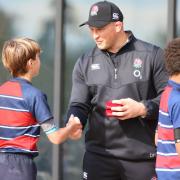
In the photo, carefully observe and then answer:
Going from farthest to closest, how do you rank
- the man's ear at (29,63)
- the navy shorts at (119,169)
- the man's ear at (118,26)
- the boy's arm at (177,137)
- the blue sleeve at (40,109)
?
the man's ear at (118,26), the navy shorts at (119,169), the man's ear at (29,63), the blue sleeve at (40,109), the boy's arm at (177,137)

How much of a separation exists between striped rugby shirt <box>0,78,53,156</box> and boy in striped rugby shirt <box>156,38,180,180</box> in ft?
2.29

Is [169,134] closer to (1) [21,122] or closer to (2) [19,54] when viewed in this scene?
(1) [21,122]

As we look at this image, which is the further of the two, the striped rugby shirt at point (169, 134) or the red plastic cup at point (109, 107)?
the red plastic cup at point (109, 107)

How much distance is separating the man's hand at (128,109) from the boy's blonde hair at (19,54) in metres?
0.58

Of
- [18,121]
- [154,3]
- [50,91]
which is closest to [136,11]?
[154,3]

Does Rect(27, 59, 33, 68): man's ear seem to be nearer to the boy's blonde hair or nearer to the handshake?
the boy's blonde hair

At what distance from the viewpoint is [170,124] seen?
373 centimetres

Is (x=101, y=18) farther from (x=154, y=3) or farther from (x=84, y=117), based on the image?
(x=154, y=3)

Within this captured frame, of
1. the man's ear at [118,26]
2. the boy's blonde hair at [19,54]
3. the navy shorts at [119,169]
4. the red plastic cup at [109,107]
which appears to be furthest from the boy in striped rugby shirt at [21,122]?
the man's ear at [118,26]

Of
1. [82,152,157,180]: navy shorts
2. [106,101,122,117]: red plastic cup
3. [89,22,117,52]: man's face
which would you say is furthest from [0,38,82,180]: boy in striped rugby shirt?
[89,22,117,52]: man's face

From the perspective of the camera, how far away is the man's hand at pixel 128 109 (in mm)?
4117

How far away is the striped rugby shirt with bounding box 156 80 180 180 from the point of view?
3691 mm

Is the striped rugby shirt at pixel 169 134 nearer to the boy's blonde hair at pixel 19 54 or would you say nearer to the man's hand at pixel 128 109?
the man's hand at pixel 128 109

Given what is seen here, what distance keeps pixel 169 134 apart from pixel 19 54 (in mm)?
1041
